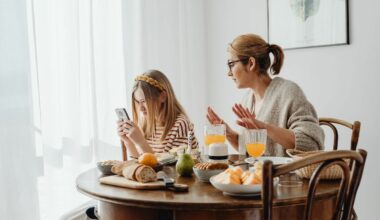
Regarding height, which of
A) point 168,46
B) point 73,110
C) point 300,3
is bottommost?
point 73,110

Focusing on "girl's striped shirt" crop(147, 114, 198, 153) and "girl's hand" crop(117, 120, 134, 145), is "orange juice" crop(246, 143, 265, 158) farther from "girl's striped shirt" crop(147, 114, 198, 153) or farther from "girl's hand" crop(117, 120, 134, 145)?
"girl's hand" crop(117, 120, 134, 145)

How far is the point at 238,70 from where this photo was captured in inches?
96.7

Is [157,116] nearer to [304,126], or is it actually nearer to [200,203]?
[304,126]

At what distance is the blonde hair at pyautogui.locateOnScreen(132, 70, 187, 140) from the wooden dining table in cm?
73

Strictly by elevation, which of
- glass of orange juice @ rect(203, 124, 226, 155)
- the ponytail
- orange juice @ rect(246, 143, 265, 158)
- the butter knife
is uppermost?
the ponytail

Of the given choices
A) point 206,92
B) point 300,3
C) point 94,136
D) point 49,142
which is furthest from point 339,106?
point 49,142

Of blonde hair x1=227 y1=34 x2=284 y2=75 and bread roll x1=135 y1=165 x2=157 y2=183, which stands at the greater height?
blonde hair x1=227 y1=34 x2=284 y2=75

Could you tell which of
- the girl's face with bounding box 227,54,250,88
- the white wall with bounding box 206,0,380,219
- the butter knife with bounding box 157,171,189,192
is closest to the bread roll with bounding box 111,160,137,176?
the butter knife with bounding box 157,171,189,192

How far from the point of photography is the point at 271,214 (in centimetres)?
139

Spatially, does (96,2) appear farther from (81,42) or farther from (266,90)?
(266,90)

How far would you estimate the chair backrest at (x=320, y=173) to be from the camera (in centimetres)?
134

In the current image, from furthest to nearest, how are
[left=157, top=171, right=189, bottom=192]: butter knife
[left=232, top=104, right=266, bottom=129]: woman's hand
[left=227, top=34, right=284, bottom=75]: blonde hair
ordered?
[left=227, top=34, right=284, bottom=75]: blonde hair, [left=232, top=104, right=266, bottom=129]: woman's hand, [left=157, top=171, right=189, bottom=192]: butter knife

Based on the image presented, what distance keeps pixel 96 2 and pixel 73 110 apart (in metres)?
0.63

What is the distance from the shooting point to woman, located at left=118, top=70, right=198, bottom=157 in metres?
2.42
